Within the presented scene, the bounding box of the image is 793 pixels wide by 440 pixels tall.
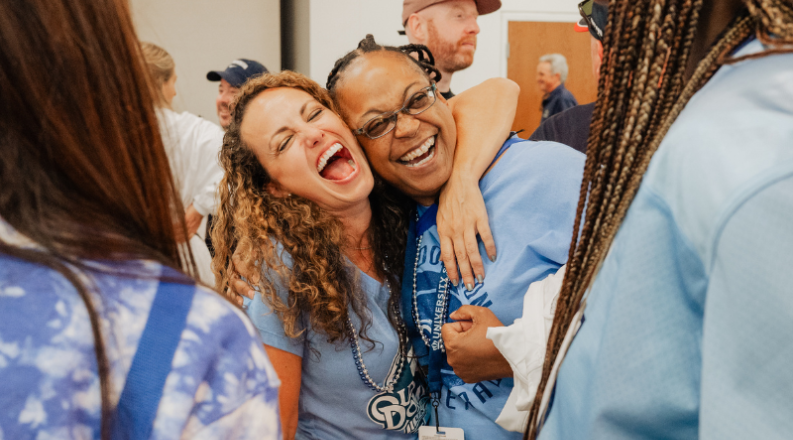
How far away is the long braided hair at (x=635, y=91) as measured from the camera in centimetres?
59

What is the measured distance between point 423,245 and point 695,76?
96 centimetres

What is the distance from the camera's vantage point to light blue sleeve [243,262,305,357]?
1.26m

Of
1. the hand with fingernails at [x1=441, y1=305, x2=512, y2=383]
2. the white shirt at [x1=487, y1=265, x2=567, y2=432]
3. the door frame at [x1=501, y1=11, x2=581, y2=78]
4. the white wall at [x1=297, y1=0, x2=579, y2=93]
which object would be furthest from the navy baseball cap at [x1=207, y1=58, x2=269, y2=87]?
the white shirt at [x1=487, y1=265, x2=567, y2=432]

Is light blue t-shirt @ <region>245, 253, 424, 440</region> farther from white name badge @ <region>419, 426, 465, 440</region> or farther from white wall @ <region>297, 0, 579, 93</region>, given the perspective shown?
white wall @ <region>297, 0, 579, 93</region>

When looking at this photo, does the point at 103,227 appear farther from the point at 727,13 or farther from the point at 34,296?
the point at 727,13

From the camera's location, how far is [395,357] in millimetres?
1366

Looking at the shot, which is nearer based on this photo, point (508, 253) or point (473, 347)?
point (473, 347)

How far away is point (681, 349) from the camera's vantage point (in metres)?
0.54

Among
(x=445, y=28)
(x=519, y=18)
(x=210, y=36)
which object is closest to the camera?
(x=445, y=28)

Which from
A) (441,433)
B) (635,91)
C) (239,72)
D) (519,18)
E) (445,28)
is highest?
(519,18)

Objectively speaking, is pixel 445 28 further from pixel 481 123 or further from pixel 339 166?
pixel 339 166

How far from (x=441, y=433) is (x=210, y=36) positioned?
413 centimetres

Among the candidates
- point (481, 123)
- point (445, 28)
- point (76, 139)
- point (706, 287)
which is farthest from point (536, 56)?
point (76, 139)

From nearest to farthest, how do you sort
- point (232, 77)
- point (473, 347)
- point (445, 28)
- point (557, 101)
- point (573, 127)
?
point (473, 347) → point (573, 127) → point (445, 28) → point (232, 77) → point (557, 101)
